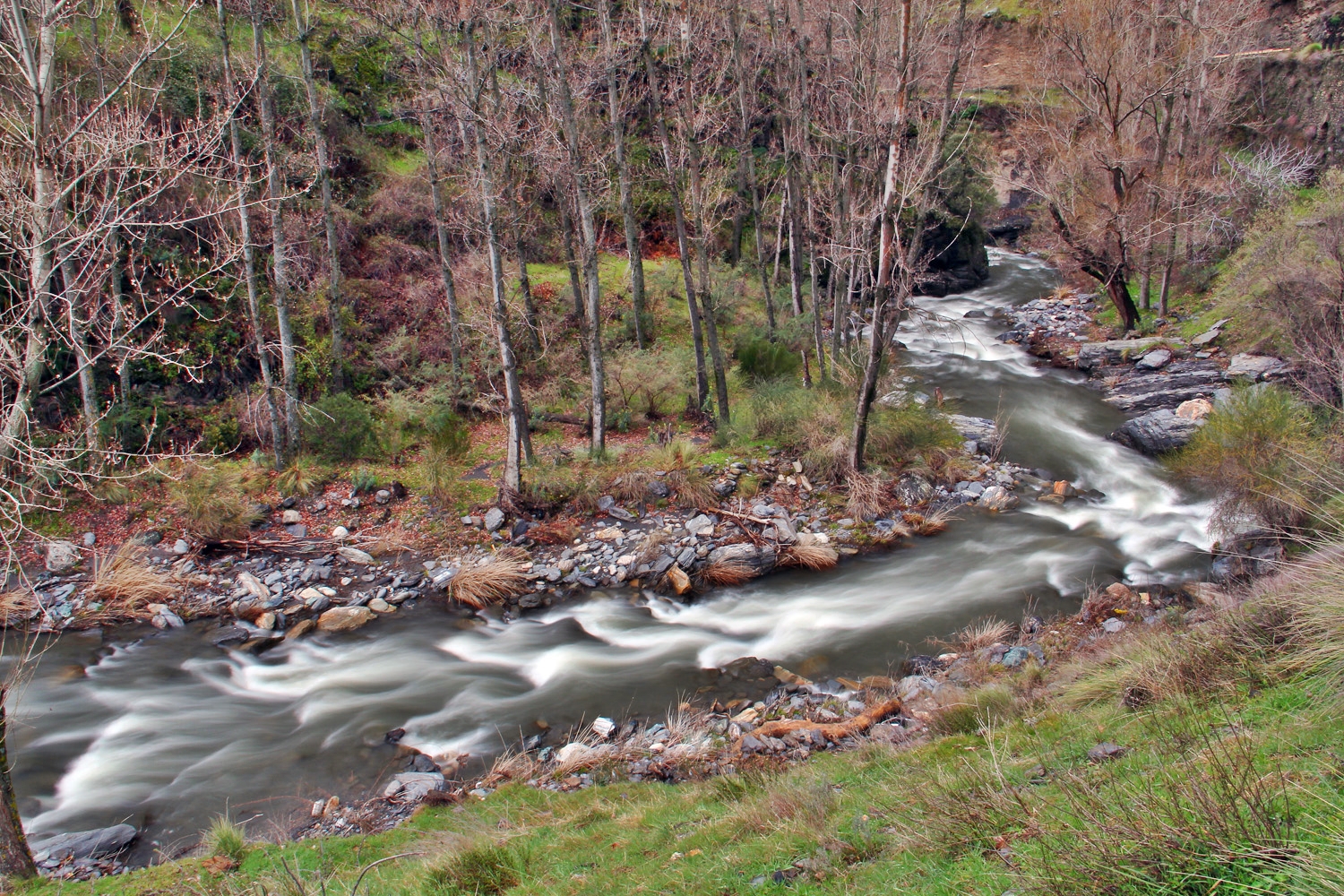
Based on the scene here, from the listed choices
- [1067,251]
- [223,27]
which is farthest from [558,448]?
[1067,251]

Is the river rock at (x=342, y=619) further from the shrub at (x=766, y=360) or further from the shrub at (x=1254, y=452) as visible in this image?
the shrub at (x=1254, y=452)

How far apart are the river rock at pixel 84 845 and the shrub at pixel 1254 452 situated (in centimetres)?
1434

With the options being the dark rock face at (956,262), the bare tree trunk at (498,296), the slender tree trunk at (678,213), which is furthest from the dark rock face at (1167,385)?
the bare tree trunk at (498,296)

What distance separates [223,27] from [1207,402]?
841 inches

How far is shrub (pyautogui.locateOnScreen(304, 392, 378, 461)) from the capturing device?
15.5 metres

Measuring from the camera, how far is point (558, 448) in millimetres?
15578

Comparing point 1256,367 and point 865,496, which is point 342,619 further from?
point 1256,367

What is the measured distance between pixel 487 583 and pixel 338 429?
19.9 ft

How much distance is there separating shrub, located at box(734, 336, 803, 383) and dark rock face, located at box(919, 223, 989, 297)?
13.3 metres

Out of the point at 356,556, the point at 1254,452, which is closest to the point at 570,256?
the point at 356,556

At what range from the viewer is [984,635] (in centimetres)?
968

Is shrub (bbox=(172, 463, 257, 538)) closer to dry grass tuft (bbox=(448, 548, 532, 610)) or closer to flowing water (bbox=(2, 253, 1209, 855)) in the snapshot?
flowing water (bbox=(2, 253, 1209, 855))

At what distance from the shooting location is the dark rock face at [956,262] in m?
30.8

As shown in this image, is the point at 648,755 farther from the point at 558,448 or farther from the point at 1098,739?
the point at 558,448
